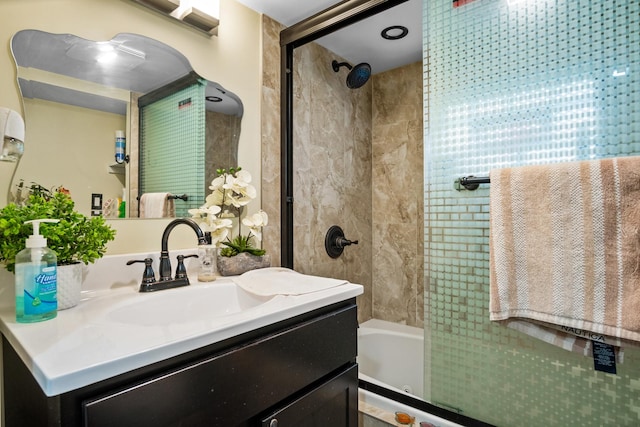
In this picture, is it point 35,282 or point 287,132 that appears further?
point 287,132

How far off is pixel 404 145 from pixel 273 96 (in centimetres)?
96

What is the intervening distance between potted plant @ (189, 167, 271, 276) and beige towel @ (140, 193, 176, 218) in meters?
0.09

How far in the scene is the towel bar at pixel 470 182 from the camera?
1.10m

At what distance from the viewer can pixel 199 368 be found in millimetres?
637

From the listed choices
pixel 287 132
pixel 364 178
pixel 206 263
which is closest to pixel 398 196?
pixel 364 178

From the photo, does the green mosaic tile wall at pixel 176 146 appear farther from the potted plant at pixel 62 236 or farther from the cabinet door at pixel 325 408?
the cabinet door at pixel 325 408

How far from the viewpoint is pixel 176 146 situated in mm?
1254

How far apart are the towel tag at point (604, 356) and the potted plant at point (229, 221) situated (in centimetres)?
107

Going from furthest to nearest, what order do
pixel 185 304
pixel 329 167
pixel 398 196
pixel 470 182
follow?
pixel 398 196 → pixel 329 167 → pixel 470 182 → pixel 185 304

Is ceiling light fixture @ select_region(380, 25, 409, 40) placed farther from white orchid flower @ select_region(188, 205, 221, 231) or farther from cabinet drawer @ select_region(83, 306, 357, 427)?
cabinet drawer @ select_region(83, 306, 357, 427)

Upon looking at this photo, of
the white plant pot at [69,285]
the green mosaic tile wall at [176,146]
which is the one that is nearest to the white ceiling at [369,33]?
the green mosaic tile wall at [176,146]

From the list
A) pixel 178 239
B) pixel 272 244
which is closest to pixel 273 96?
pixel 272 244

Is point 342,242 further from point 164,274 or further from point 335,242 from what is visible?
point 164,274

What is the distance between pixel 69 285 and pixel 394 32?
1.82 meters
